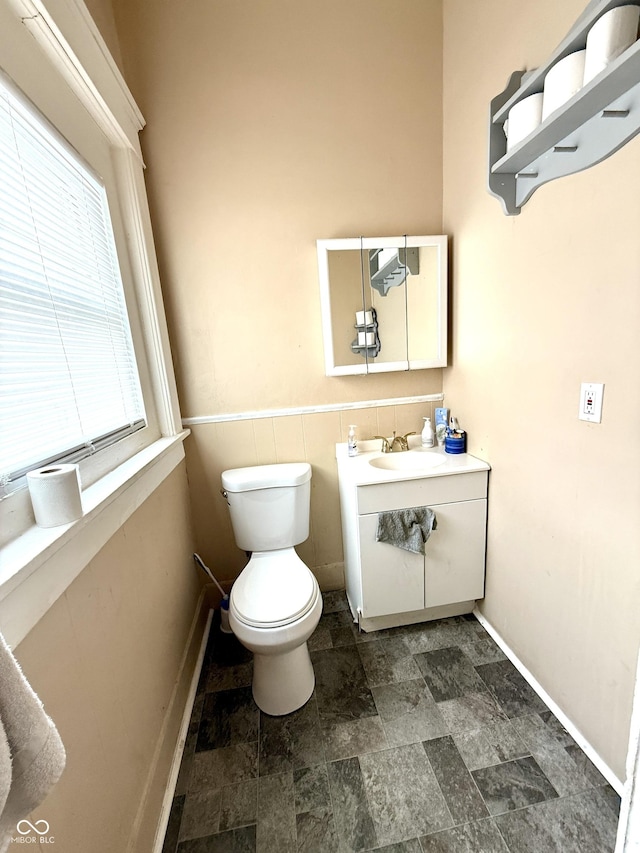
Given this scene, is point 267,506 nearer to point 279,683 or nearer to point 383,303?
point 279,683

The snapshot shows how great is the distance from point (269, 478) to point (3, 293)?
3.65 feet

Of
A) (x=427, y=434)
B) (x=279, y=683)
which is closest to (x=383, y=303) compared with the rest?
(x=427, y=434)

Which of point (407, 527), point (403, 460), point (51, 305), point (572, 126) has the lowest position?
point (407, 527)

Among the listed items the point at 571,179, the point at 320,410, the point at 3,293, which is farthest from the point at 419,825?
the point at 571,179

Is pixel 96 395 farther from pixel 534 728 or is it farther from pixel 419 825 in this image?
pixel 534 728

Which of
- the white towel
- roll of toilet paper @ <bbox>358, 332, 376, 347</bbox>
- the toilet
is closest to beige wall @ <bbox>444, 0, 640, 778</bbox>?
roll of toilet paper @ <bbox>358, 332, 376, 347</bbox>

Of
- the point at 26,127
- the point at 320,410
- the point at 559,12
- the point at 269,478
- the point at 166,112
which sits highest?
the point at 166,112

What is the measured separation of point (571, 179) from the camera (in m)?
1.00

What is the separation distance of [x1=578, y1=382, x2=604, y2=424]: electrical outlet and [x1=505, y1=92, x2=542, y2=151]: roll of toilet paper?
0.66 meters

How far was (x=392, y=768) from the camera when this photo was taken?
114 cm

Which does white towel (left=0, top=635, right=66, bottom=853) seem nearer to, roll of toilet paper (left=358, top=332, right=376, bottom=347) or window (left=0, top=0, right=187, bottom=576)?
window (left=0, top=0, right=187, bottom=576)

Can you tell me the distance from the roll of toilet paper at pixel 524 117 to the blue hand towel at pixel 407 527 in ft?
4.11

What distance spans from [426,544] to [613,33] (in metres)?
1.55

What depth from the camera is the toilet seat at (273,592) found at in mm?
1223
